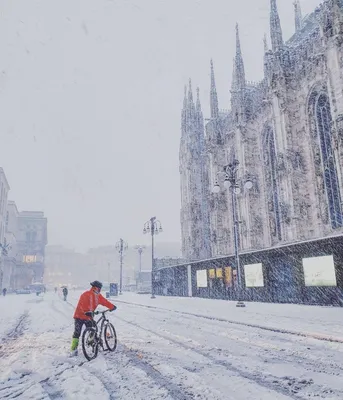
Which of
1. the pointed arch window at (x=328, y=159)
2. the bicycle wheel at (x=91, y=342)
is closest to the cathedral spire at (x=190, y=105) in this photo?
the pointed arch window at (x=328, y=159)

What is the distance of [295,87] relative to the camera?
2842 cm

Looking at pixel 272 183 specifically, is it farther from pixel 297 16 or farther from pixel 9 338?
pixel 297 16

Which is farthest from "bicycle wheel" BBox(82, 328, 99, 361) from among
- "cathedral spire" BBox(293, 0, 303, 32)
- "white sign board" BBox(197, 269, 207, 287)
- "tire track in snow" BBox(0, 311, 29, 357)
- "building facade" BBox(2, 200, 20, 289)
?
"building facade" BBox(2, 200, 20, 289)

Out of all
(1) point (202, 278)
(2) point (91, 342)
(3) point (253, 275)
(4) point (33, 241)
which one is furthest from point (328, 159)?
(4) point (33, 241)

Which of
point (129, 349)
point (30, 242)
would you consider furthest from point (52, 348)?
point (30, 242)

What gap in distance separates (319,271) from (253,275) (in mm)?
6035

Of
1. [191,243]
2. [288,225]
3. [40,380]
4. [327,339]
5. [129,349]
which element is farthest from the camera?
[191,243]

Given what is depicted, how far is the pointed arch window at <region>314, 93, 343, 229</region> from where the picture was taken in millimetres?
25203

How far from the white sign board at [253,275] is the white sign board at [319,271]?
4171 mm

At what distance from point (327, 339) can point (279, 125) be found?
22.6m

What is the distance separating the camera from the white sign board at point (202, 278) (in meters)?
29.9

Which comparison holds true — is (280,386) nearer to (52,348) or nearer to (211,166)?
→ (52,348)

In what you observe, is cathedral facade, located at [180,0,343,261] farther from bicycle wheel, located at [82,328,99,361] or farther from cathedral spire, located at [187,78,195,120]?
bicycle wheel, located at [82,328,99,361]

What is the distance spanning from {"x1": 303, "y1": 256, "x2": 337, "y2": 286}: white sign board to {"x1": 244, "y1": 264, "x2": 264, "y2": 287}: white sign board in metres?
4.17
